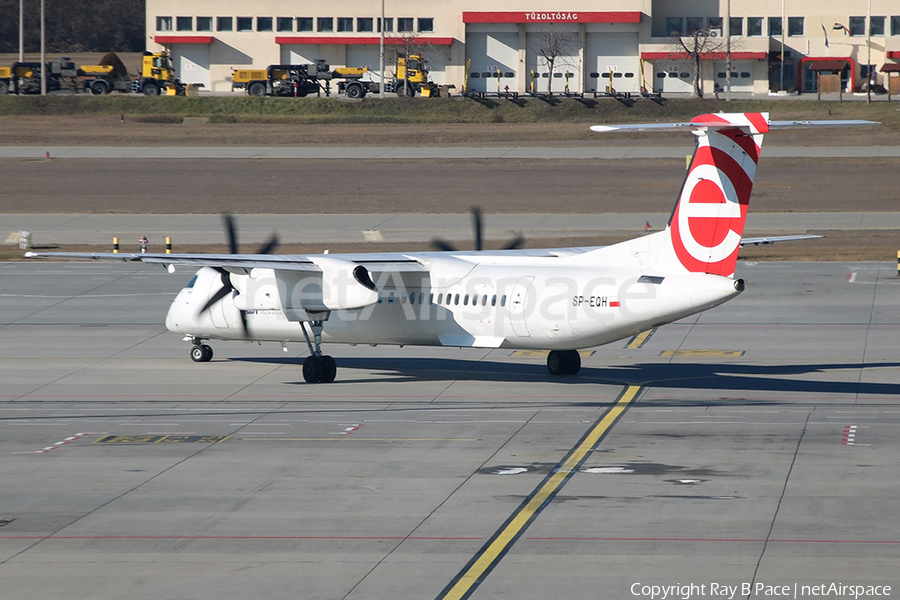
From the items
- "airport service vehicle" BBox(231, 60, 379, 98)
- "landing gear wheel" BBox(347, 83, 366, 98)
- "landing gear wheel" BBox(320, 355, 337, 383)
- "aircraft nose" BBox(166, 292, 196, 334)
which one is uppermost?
"airport service vehicle" BBox(231, 60, 379, 98)

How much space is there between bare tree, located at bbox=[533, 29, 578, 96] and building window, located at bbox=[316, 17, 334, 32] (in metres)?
21.2

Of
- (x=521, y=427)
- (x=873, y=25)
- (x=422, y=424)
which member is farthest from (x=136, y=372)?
(x=873, y=25)

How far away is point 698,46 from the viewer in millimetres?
111562

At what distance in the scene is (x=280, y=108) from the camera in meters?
101

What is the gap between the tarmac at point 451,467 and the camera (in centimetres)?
1661

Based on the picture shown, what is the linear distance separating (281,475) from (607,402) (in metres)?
10.1

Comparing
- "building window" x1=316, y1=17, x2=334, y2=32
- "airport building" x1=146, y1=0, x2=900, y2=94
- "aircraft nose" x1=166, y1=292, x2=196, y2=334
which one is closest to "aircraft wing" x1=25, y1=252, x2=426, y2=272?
"aircraft nose" x1=166, y1=292, x2=196, y2=334

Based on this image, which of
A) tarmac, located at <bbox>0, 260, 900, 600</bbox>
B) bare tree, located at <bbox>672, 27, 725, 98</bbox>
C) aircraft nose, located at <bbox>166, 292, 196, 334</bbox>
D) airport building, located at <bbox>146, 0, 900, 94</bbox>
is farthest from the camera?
airport building, located at <bbox>146, 0, 900, 94</bbox>

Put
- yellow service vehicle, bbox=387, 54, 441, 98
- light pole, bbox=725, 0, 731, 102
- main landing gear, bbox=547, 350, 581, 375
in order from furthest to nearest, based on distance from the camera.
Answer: light pole, bbox=725, 0, 731, 102 → yellow service vehicle, bbox=387, 54, 441, 98 → main landing gear, bbox=547, 350, 581, 375

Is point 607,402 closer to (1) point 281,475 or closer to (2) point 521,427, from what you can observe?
(2) point 521,427

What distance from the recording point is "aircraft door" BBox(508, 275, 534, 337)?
30.1 metres

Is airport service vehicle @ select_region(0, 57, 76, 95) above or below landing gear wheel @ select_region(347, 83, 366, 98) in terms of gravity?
above

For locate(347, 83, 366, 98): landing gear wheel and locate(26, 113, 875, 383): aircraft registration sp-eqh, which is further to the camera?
locate(347, 83, 366, 98): landing gear wheel

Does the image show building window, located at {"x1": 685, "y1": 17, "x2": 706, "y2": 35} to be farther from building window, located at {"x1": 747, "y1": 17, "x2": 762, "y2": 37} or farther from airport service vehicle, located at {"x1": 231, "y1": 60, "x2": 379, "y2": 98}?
airport service vehicle, located at {"x1": 231, "y1": 60, "x2": 379, "y2": 98}
